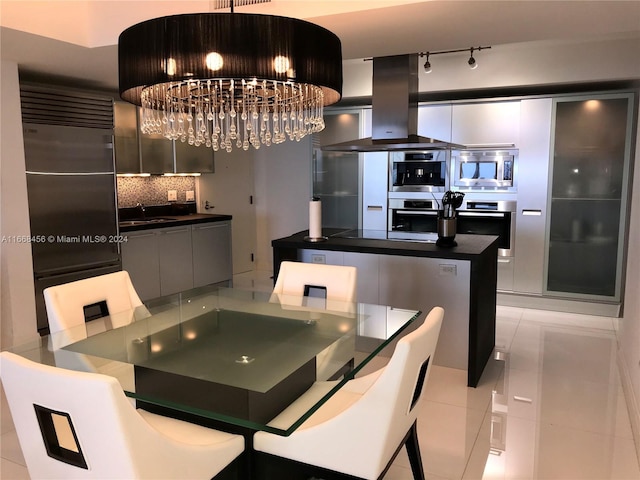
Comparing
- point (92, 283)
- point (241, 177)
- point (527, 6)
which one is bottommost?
point (92, 283)

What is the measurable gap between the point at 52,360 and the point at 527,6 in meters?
2.82

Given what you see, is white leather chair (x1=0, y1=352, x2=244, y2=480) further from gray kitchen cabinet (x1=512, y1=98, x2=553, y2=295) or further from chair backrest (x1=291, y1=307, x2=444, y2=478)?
gray kitchen cabinet (x1=512, y1=98, x2=553, y2=295)

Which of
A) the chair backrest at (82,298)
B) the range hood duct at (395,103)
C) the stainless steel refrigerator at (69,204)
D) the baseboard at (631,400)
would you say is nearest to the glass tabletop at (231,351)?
the chair backrest at (82,298)

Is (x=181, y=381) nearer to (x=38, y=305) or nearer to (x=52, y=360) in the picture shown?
(x=52, y=360)

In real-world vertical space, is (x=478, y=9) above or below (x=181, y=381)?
above

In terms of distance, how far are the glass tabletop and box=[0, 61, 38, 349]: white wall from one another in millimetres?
1809

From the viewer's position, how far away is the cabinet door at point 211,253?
561 centimetres

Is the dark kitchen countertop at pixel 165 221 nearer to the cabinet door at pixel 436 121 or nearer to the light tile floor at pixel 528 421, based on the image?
the light tile floor at pixel 528 421

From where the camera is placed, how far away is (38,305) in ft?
13.5

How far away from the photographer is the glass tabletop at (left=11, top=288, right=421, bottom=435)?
5.63ft

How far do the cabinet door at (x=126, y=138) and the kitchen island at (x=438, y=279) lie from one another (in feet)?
7.27

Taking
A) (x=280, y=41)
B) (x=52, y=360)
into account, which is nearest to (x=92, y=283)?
(x=52, y=360)

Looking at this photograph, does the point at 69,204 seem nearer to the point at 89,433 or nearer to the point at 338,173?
the point at 338,173

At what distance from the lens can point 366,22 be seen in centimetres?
292
